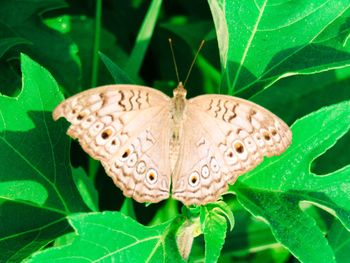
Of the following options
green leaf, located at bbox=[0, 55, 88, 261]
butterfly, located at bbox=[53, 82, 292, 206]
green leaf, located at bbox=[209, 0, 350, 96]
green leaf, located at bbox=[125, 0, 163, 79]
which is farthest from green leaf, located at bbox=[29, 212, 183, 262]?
green leaf, located at bbox=[125, 0, 163, 79]

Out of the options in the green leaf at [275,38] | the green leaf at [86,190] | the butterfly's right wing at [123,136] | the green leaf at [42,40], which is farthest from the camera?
the green leaf at [42,40]

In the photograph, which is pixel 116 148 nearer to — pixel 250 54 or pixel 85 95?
pixel 85 95

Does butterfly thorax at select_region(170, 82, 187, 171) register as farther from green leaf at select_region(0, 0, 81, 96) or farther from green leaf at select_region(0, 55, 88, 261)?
green leaf at select_region(0, 0, 81, 96)

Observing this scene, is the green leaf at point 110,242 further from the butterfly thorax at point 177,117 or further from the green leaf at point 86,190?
the green leaf at point 86,190

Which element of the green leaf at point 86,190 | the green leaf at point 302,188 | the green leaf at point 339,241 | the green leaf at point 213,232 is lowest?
the green leaf at point 339,241

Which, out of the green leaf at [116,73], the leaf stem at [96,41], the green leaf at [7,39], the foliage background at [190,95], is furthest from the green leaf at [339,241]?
the green leaf at [7,39]

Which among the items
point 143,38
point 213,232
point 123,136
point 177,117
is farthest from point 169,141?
point 143,38

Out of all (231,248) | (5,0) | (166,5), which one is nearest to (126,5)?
(166,5)
